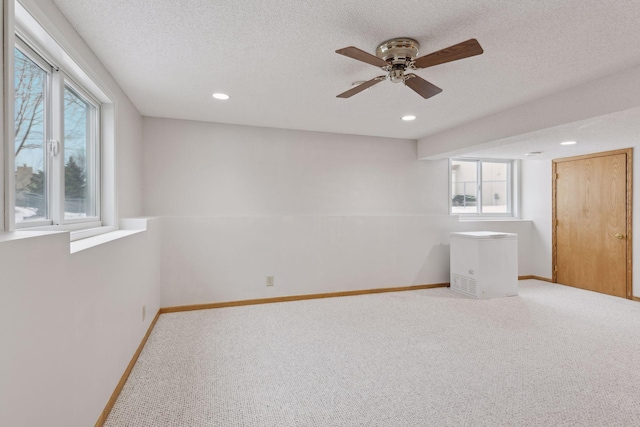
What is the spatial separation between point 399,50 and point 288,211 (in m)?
2.82

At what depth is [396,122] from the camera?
4.18m

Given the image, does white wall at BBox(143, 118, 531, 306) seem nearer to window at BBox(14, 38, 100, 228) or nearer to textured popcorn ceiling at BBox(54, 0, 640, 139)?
textured popcorn ceiling at BBox(54, 0, 640, 139)

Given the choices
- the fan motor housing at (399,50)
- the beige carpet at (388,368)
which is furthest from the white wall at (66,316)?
the fan motor housing at (399,50)

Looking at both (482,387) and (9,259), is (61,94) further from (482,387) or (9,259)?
(482,387)

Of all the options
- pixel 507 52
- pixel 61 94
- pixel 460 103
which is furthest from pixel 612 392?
pixel 61 94

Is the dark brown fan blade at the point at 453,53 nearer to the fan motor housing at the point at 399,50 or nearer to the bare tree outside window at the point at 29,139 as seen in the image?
the fan motor housing at the point at 399,50

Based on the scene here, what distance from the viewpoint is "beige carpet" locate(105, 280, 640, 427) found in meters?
1.96

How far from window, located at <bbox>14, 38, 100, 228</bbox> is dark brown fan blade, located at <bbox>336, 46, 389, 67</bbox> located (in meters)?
1.65

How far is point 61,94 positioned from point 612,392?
12.9ft

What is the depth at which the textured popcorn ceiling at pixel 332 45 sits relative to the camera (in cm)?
181

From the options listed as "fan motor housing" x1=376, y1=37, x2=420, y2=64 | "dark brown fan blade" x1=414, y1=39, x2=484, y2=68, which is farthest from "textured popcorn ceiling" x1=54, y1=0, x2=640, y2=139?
"dark brown fan blade" x1=414, y1=39, x2=484, y2=68

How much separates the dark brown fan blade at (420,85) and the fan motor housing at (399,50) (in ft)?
0.47

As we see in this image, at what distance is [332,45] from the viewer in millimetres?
2207

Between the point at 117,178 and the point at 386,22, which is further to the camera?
the point at 117,178
